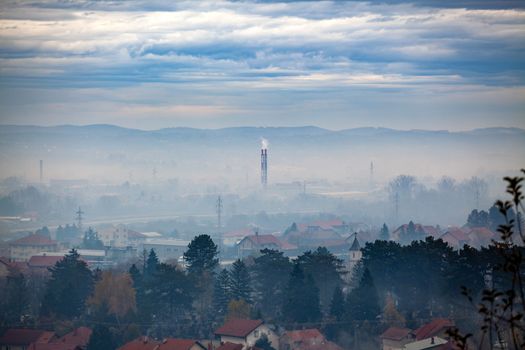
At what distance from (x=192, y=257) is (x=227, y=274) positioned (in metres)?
2.21

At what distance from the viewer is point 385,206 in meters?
112

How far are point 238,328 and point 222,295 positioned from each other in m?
4.13

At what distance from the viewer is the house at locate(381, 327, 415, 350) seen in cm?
2892

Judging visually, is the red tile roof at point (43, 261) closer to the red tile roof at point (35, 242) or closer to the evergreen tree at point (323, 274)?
the red tile roof at point (35, 242)

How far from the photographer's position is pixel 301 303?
32688 mm

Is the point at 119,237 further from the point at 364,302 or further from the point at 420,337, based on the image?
the point at 420,337

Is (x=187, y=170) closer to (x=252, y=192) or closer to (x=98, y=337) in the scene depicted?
(x=252, y=192)

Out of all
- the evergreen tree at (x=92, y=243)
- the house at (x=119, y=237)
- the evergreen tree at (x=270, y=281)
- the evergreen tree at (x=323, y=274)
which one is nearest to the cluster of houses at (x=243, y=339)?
the evergreen tree at (x=270, y=281)

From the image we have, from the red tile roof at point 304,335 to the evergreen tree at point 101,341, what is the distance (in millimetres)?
4932

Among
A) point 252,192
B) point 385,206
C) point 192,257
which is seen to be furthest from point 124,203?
point 192,257

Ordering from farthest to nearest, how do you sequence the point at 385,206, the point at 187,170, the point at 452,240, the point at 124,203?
1. the point at 187,170
2. the point at 124,203
3. the point at 385,206
4. the point at 452,240

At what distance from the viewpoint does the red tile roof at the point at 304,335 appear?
29984 mm

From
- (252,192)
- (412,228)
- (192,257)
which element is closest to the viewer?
(192,257)

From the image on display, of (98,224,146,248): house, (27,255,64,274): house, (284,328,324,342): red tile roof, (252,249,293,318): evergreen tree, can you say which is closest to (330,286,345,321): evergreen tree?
(284,328,324,342): red tile roof
